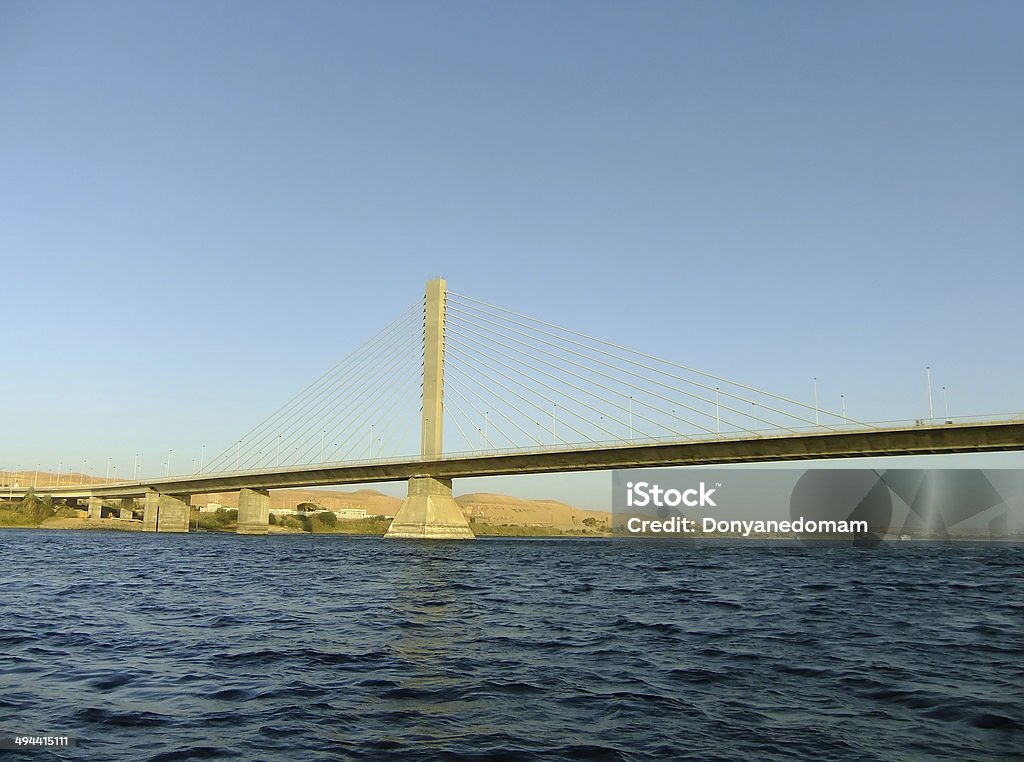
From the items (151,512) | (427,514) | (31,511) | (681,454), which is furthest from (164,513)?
(681,454)

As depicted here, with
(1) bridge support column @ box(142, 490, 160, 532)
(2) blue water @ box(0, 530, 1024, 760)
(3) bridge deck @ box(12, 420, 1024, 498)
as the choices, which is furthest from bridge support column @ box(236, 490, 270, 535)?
(2) blue water @ box(0, 530, 1024, 760)

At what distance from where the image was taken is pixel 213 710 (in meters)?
9.07

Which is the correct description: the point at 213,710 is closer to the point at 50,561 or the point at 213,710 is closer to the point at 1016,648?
the point at 1016,648

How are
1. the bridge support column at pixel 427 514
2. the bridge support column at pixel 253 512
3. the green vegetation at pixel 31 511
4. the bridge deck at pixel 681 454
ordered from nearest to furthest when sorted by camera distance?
the bridge deck at pixel 681 454
the bridge support column at pixel 427 514
the bridge support column at pixel 253 512
the green vegetation at pixel 31 511

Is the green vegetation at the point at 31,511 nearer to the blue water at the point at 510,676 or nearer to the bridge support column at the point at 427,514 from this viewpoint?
the bridge support column at the point at 427,514

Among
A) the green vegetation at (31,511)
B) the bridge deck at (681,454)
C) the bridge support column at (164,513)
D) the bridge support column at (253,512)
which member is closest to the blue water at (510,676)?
the bridge deck at (681,454)

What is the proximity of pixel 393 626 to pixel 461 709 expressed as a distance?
7623 mm

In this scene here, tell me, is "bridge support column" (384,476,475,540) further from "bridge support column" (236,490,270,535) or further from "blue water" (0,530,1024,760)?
"blue water" (0,530,1024,760)

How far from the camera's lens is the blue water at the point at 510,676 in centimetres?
793

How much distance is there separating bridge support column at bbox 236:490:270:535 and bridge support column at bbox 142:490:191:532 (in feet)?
42.1

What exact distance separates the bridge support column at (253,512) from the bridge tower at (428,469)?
Answer: 3062 centimetres

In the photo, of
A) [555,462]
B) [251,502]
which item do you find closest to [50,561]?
[555,462]

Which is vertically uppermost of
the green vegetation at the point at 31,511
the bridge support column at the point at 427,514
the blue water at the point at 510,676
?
the blue water at the point at 510,676

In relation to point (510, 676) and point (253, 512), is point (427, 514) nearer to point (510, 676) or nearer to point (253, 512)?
point (253, 512)
